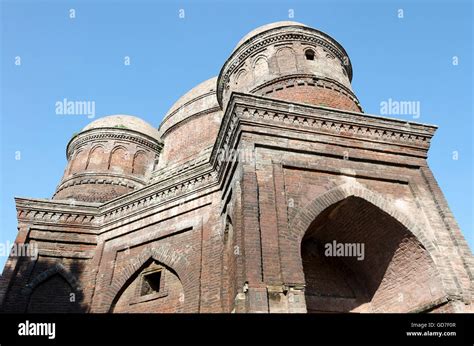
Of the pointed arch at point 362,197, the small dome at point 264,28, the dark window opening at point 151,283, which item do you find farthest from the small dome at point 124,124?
the pointed arch at point 362,197

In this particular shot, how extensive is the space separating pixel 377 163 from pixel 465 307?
3065 millimetres

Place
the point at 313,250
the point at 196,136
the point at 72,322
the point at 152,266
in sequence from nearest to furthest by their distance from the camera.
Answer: the point at 72,322
the point at 313,250
the point at 152,266
the point at 196,136

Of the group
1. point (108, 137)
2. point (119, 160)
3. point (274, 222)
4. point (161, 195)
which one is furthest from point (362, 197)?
point (108, 137)

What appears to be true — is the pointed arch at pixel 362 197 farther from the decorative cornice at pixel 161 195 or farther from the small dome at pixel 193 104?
the small dome at pixel 193 104

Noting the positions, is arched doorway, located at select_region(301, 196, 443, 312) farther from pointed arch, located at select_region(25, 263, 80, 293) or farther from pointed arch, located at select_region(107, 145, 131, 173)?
pointed arch, located at select_region(107, 145, 131, 173)

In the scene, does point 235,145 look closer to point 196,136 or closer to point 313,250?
point 313,250

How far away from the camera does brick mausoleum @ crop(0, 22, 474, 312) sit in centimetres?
686

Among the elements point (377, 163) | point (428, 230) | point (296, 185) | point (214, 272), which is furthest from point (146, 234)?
point (428, 230)

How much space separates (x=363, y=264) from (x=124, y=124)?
11039 mm

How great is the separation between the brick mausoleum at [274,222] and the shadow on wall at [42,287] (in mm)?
33

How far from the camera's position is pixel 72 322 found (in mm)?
3883

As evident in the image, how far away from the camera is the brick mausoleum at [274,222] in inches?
270

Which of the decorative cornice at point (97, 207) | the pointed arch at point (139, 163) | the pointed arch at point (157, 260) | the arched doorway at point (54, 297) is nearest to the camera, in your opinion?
the pointed arch at point (157, 260)

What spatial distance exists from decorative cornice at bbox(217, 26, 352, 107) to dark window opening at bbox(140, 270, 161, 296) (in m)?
5.95
